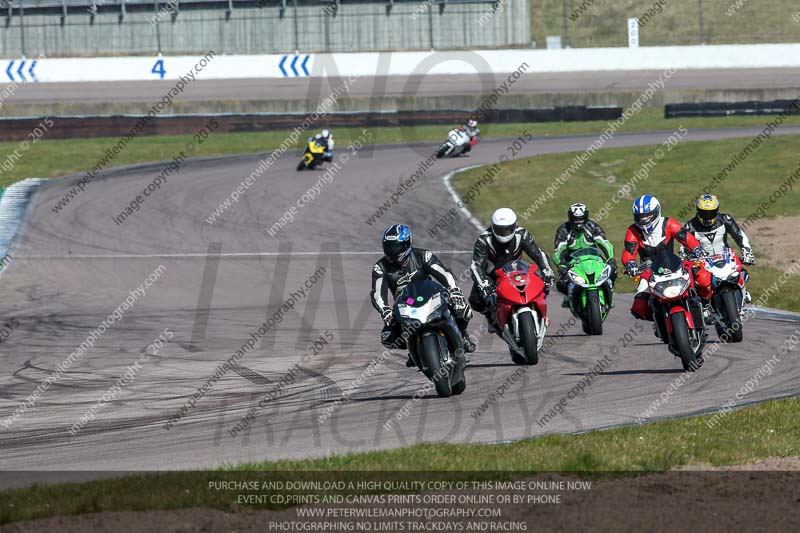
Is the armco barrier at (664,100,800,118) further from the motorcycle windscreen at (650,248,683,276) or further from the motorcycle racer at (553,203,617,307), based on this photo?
the motorcycle windscreen at (650,248,683,276)

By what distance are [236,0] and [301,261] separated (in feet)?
A: 101

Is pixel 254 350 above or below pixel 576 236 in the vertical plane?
below

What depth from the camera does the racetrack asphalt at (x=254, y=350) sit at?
9875 millimetres

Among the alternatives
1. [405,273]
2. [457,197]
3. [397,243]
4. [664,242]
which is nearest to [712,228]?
[664,242]

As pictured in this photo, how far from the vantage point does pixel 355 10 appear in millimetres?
50781

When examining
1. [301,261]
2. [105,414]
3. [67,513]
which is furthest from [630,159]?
[67,513]

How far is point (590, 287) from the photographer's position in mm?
14812

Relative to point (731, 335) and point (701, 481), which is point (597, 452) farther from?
point (731, 335)

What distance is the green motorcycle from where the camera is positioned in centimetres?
1478

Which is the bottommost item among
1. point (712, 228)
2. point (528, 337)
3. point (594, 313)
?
point (594, 313)

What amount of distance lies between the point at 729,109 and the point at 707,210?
28130 millimetres

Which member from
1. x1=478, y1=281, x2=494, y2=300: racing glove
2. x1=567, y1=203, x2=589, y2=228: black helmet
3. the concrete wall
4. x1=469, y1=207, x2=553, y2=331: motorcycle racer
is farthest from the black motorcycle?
the concrete wall

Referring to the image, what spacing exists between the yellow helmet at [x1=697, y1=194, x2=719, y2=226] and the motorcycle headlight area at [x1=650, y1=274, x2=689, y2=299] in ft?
8.94

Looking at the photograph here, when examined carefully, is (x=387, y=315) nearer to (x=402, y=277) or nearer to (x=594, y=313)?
(x=402, y=277)
